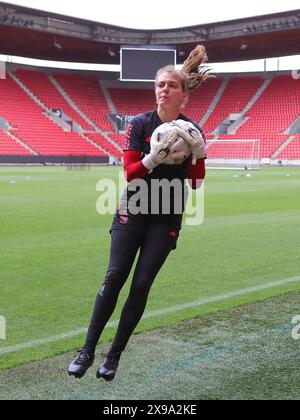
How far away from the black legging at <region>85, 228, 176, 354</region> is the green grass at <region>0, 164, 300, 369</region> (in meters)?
0.59

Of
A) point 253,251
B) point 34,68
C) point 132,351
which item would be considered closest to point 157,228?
point 132,351

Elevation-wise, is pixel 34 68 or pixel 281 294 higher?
pixel 34 68

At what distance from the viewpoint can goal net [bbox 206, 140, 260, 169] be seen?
155 feet

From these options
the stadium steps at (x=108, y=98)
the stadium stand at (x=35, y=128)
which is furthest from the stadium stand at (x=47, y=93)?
the stadium steps at (x=108, y=98)

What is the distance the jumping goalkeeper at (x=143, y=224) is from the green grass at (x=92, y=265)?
2.02 ft

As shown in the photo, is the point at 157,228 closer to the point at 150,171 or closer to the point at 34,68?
the point at 150,171

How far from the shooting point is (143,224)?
3.68 metres

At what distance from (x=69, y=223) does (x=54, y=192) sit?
7818 millimetres

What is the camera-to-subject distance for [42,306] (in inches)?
207

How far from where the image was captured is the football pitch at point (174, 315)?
3416 mm

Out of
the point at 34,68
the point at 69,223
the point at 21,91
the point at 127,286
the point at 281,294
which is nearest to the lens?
the point at 281,294

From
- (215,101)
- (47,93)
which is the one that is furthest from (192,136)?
(215,101)

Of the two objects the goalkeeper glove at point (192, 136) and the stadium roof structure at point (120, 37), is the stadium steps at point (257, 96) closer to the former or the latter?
the stadium roof structure at point (120, 37)

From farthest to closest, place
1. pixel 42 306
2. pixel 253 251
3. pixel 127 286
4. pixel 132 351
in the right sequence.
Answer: pixel 253 251 < pixel 127 286 < pixel 42 306 < pixel 132 351
